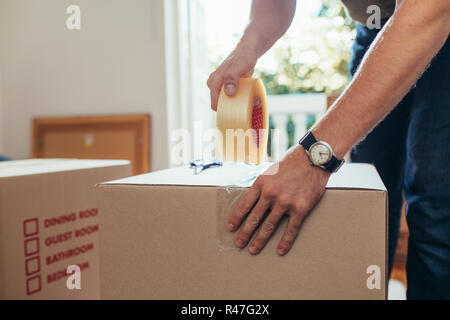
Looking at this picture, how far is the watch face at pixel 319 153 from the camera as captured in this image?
1.75ft

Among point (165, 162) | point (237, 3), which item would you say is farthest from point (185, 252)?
point (237, 3)

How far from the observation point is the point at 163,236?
579 millimetres

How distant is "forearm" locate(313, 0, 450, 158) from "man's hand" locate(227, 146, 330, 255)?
0.06 metres

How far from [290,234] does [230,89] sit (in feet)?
0.90

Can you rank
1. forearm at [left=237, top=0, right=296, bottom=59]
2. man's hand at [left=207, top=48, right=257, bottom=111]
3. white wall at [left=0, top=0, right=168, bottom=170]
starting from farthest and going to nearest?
white wall at [left=0, top=0, right=168, bottom=170] < forearm at [left=237, top=0, right=296, bottom=59] < man's hand at [left=207, top=48, right=257, bottom=111]

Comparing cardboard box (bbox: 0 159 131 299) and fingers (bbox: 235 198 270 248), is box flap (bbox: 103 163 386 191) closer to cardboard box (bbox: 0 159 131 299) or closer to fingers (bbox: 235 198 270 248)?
fingers (bbox: 235 198 270 248)

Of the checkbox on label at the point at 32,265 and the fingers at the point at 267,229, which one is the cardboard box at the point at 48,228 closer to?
the checkbox on label at the point at 32,265

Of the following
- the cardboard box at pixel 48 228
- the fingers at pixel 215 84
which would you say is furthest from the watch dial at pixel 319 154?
the cardboard box at pixel 48 228

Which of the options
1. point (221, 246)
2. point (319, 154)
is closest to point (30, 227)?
point (221, 246)

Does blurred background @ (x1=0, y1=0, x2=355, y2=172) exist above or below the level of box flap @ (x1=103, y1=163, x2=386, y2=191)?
above

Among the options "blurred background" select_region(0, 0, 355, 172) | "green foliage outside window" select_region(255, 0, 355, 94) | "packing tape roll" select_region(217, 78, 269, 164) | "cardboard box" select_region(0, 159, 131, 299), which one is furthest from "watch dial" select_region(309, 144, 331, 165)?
"green foliage outside window" select_region(255, 0, 355, 94)

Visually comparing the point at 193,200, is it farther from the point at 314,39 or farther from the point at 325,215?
the point at 314,39

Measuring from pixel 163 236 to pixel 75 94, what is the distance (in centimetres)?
192

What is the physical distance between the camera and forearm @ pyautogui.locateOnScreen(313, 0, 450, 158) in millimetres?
536
